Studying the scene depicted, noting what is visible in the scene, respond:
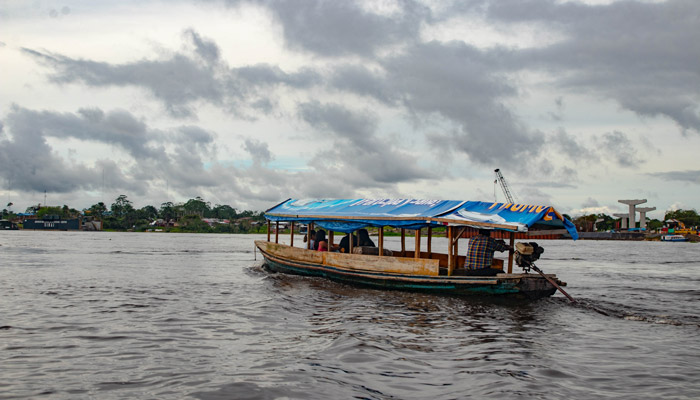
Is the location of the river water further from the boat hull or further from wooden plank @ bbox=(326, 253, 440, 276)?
wooden plank @ bbox=(326, 253, 440, 276)

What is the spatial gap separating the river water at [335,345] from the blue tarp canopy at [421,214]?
1920mm

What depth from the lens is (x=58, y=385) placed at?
598 cm

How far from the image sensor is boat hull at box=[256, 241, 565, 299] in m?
12.2

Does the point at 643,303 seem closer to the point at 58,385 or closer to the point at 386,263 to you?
the point at 386,263

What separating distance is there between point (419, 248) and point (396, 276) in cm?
99

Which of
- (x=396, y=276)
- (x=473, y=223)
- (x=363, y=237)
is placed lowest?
(x=396, y=276)

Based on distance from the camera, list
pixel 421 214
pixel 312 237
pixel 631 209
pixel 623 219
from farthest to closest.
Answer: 1. pixel 623 219
2. pixel 631 209
3. pixel 312 237
4. pixel 421 214

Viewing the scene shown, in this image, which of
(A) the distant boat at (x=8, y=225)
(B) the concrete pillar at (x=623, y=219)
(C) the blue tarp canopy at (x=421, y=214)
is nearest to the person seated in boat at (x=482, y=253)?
(C) the blue tarp canopy at (x=421, y=214)

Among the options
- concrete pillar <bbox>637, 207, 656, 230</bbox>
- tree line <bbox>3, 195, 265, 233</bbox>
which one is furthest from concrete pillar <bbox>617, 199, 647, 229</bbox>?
tree line <bbox>3, 195, 265, 233</bbox>

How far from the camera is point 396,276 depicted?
13930 mm

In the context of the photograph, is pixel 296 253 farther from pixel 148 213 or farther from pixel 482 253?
pixel 148 213

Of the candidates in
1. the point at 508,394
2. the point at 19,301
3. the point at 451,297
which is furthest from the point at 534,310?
the point at 19,301

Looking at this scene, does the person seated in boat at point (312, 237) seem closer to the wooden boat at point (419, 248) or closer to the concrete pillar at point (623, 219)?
the wooden boat at point (419, 248)

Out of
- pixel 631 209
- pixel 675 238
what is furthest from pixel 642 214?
pixel 675 238
